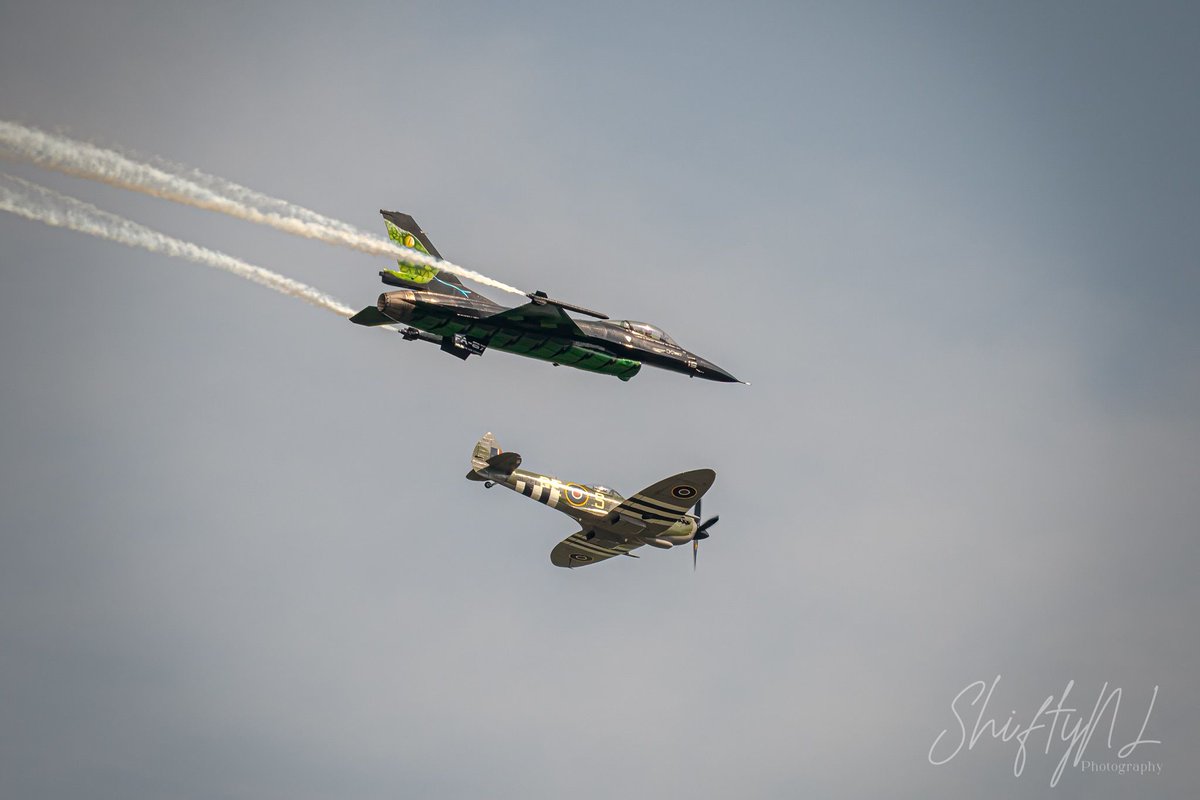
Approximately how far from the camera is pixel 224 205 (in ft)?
154

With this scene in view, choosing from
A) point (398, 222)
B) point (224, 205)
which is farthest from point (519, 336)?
point (224, 205)

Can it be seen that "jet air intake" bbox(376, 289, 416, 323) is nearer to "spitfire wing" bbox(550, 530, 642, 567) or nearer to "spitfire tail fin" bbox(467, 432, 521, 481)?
"spitfire tail fin" bbox(467, 432, 521, 481)

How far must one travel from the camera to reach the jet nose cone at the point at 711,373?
6047 cm

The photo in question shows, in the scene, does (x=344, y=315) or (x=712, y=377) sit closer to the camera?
(x=344, y=315)

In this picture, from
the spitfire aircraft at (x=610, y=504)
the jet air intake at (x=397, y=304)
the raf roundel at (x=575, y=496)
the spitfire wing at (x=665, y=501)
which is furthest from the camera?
the raf roundel at (x=575, y=496)

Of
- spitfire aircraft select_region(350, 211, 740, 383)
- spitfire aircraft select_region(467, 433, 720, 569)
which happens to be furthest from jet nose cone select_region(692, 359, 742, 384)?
spitfire aircraft select_region(467, 433, 720, 569)

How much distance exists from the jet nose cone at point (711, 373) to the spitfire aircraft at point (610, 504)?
6685mm

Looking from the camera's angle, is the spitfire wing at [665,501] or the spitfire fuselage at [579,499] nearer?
the spitfire wing at [665,501]

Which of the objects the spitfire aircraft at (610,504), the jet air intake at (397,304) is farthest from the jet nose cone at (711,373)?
the jet air intake at (397,304)

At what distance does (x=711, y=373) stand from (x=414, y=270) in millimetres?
15693

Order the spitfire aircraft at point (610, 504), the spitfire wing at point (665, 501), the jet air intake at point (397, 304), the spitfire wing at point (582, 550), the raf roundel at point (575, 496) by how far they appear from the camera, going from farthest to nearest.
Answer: the spitfire wing at point (582, 550)
the raf roundel at point (575, 496)
the spitfire aircraft at point (610, 504)
the spitfire wing at point (665, 501)
the jet air intake at point (397, 304)

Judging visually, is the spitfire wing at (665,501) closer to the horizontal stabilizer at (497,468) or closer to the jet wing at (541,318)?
the horizontal stabilizer at (497,468)

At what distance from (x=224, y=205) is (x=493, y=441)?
57.7ft

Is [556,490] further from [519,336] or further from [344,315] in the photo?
[344,315]
